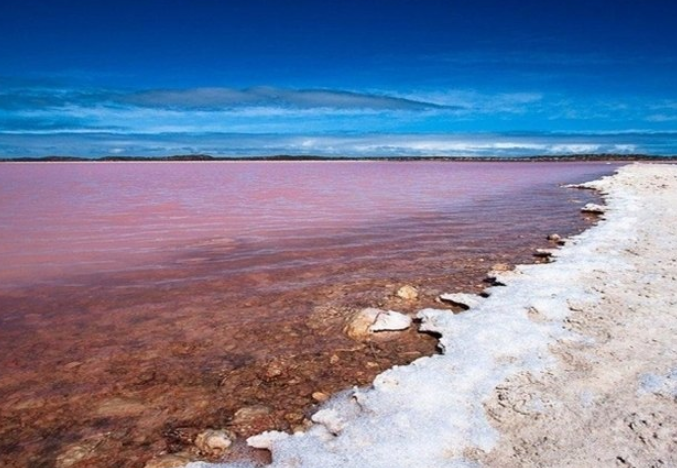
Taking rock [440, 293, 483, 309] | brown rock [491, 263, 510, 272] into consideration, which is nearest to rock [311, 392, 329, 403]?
rock [440, 293, 483, 309]

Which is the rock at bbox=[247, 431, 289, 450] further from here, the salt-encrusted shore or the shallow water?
the shallow water

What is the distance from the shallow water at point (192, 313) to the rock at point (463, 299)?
0.20 meters

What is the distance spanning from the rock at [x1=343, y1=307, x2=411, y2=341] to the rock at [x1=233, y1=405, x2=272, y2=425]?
1.37 metres

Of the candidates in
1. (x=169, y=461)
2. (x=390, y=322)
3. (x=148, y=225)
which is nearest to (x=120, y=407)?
(x=169, y=461)

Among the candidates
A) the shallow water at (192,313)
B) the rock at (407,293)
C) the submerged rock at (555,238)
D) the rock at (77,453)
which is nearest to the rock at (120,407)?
the shallow water at (192,313)

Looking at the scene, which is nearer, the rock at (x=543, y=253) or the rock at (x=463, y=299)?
the rock at (x=463, y=299)

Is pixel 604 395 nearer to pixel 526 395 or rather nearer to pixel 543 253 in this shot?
pixel 526 395

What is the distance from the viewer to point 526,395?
3145 millimetres

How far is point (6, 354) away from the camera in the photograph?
13.5ft

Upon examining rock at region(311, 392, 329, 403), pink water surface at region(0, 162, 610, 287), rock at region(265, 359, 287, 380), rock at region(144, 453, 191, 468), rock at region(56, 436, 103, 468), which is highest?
rock at region(144, 453, 191, 468)

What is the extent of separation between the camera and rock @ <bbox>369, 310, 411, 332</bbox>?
15.0 feet

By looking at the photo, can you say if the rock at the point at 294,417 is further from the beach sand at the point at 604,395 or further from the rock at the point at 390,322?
the rock at the point at 390,322

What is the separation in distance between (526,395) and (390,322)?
1.65 meters

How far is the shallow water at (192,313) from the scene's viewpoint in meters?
3.20
